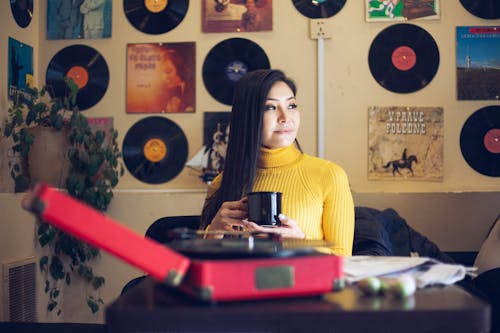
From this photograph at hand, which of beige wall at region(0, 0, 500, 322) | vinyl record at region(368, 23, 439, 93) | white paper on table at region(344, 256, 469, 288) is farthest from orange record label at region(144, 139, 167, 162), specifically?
white paper on table at region(344, 256, 469, 288)

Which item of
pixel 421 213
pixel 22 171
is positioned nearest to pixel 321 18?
pixel 421 213

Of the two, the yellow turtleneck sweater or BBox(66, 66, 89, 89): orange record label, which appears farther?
BBox(66, 66, 89, 89): orange record label

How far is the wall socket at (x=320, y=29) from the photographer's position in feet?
9.07

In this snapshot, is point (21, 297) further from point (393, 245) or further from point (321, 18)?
point (321, 18)

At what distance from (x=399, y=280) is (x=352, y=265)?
0.19m

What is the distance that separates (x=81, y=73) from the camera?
2.89 metres

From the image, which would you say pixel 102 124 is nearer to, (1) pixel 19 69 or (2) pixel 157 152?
(2) pixel 157 152

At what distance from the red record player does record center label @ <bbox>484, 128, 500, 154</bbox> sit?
2118mm

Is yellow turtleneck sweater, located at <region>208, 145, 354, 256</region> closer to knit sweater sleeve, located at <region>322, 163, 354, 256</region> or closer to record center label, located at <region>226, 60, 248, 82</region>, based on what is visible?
knit sweater sleeve, located at <region>322, 163, 354, 256</region>

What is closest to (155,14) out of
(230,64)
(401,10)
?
(230,64)

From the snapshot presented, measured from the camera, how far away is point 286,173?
1.85m

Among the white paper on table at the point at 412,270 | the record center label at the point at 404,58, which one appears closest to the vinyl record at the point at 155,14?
the record center label at the point at 404,58

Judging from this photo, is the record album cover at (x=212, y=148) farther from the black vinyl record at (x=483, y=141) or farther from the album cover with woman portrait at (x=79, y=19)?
the black vinyl record at (x=483, y=141)

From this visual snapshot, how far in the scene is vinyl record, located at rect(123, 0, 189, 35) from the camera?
→ 2.85 meters
